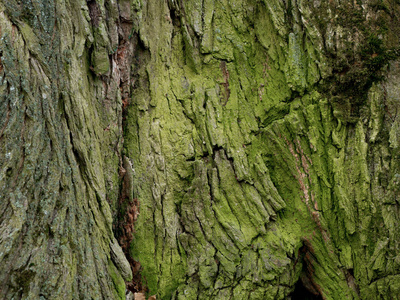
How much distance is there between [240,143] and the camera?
440cm

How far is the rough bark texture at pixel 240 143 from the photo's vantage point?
3.87 meters

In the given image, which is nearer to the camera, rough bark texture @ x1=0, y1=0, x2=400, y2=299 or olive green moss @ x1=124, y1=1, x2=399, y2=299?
rough bark texture @ x1=0, y1=0, x2=400, y2=299

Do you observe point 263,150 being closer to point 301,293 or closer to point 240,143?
point 240,143

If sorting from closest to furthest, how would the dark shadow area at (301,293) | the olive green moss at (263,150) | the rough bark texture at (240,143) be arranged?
1. the rough bark texture at (240,143)
2. the olive green moss at (263,150)
3. the dark shadow area at (301,293)

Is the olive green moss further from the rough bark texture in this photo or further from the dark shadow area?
the dark shadow area

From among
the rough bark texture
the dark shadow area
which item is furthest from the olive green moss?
the dark shadow area

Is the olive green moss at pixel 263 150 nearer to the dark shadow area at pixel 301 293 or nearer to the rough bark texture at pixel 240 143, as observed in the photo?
the rough bark texture at pixel 240 143

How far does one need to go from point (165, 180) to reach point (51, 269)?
1717mm

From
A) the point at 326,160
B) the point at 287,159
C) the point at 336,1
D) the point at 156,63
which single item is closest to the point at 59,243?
the point at 156,63

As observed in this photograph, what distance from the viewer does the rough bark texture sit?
3.87m

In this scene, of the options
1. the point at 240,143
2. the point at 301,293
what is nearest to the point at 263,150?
the point at 240,143

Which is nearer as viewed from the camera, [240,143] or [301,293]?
[240,143]

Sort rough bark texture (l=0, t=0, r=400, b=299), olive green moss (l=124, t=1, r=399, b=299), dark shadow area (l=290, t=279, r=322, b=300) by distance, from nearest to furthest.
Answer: rough bark texture (l=0, t=0, r=400, b=299) → olive green moss (l=124, t=1, r=399, b=299) → dark shadow area (l=290, t=279, r=322, b=300)

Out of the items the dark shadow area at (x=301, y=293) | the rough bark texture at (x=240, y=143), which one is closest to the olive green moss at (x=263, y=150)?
the rough bark texture at (x=240, y=143)
